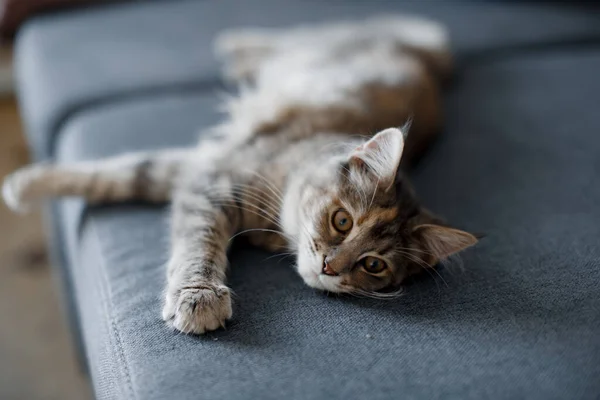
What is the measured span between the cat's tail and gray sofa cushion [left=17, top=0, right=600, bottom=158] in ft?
1.10

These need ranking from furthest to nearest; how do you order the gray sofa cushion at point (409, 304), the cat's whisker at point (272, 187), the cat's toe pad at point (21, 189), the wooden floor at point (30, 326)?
the wooden floor at point (30, 326) < the cat's toe pad at point (21, 189) < the cat's whisker at point (272, 187) < the gray sofa cushion at point (409, 304)

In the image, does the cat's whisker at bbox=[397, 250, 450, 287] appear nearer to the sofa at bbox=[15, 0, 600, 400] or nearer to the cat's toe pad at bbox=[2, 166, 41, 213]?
the sofa at bbox=[15, 0, 600, 400]

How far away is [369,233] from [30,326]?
4.45ft

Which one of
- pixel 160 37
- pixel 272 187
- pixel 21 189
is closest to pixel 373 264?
pixel 272 187

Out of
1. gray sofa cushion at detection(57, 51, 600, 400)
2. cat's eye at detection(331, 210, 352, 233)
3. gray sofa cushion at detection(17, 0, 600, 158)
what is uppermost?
gray sofa cushion at detection(17, 0, 600, 158)

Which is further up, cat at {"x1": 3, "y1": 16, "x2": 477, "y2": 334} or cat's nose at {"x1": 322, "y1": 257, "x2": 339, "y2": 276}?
cat at {"x1": 3, "y1": 16, "x2": 477, "y2": 334}

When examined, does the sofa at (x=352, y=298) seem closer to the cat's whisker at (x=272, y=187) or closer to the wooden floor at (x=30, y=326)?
the cat's whisker at (x=272, y=187)

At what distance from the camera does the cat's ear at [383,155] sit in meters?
1.14

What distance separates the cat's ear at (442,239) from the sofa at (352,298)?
2.2 inches

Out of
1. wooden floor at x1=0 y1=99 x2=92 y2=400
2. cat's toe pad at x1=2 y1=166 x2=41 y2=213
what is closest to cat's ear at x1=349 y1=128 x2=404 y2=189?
cat's toe pad at x1=2 y1=166 x2=41 y2=213

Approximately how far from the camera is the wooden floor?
6.09 ft

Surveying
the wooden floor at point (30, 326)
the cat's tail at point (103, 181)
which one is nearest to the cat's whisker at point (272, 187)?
the cat's tail at point (103, 181)

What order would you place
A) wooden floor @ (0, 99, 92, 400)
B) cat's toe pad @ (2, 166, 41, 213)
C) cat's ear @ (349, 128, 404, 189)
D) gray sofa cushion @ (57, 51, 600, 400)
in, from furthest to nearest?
wooden floor @ (0, 99, 92, 400), cat's toe pad @ (2, 166, 41, 213), cat's ear @ (349, 128, 404, 189), gray sofa cushion @ (57, 51, 600, 400)

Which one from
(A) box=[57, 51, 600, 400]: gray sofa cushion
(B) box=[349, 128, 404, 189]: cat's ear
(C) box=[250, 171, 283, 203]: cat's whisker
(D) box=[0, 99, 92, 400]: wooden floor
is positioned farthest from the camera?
(D) box=[0, 99, 92, 400]: wooden floor
